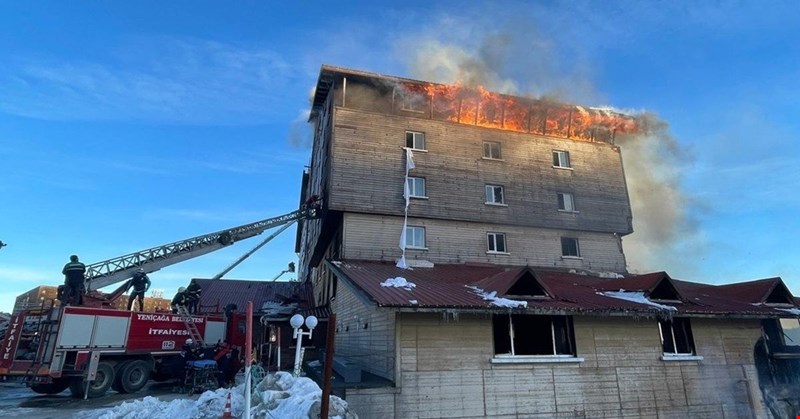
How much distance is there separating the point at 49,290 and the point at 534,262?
26.7 m

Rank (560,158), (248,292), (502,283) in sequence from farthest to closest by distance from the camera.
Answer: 1. (248,292)
2. (560,158)
3. (502,283)

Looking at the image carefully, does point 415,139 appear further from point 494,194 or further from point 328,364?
point 328,364

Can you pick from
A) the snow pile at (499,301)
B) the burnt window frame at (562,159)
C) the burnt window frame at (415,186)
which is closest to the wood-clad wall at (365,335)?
the snow pile at (499,301)

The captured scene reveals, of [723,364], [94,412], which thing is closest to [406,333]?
[94,412]

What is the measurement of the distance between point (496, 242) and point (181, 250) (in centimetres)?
1704

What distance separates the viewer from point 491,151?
24.6 m

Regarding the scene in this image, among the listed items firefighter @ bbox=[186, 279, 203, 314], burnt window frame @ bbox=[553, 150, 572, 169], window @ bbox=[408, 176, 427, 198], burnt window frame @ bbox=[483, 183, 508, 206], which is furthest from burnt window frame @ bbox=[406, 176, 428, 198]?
firefighter @ bbox=[186, 279, 203, 314]

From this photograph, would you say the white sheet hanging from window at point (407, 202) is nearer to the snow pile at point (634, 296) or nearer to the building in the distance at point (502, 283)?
the building in the distance at point (502, 283)

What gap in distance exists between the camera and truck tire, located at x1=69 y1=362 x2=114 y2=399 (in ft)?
48.3

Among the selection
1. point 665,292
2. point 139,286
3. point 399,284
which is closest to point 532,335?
point 399,284

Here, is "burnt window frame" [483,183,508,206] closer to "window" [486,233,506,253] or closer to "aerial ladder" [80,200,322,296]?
"window" [486,233,506,253]

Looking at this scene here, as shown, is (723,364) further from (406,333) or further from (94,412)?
(94,412)

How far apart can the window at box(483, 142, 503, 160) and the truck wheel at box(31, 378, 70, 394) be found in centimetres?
2148

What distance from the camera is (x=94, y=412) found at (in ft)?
36.7
